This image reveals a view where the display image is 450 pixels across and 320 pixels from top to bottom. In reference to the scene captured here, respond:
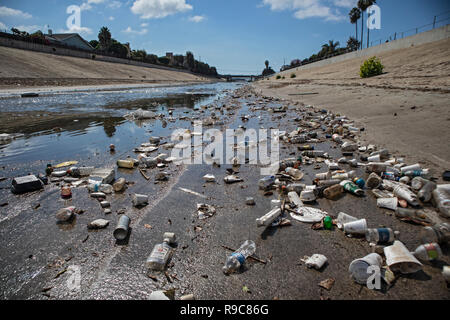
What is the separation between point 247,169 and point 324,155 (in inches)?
60.3

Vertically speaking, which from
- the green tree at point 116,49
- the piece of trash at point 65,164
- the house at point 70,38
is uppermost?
the house at point 70,38

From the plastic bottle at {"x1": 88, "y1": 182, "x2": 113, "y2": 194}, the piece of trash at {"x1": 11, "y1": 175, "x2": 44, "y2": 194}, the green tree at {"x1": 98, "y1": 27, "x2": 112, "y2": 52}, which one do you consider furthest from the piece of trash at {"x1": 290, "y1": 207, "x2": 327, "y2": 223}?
the green tree at {"x1": 98, "y1": 27, "x2": 112, "y2": 52}

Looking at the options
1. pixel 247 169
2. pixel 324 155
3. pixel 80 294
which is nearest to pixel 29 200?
pixel 80 294

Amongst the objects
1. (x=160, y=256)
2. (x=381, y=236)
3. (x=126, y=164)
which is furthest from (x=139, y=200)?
→ (x=381, y=236)

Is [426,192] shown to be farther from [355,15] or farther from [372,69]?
[355,15]

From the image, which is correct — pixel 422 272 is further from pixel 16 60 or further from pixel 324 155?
pixel 16 60

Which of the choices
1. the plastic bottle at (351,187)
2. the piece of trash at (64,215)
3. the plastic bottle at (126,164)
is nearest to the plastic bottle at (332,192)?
the plastic bottle at (351,187)

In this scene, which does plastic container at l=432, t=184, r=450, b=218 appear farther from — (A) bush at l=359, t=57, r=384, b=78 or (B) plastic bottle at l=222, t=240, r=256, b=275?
(A) bush at l=359, t=57, r=384, b=78

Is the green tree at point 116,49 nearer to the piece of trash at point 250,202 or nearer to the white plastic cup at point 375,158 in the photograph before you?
the white plastic cup at point 375,158

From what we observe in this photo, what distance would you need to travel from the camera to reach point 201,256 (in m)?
1.97

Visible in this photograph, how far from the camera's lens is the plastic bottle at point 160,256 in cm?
182

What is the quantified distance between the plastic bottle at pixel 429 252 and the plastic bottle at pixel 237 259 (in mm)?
1258

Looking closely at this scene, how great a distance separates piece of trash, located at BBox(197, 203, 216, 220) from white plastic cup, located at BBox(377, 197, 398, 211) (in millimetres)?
1847
